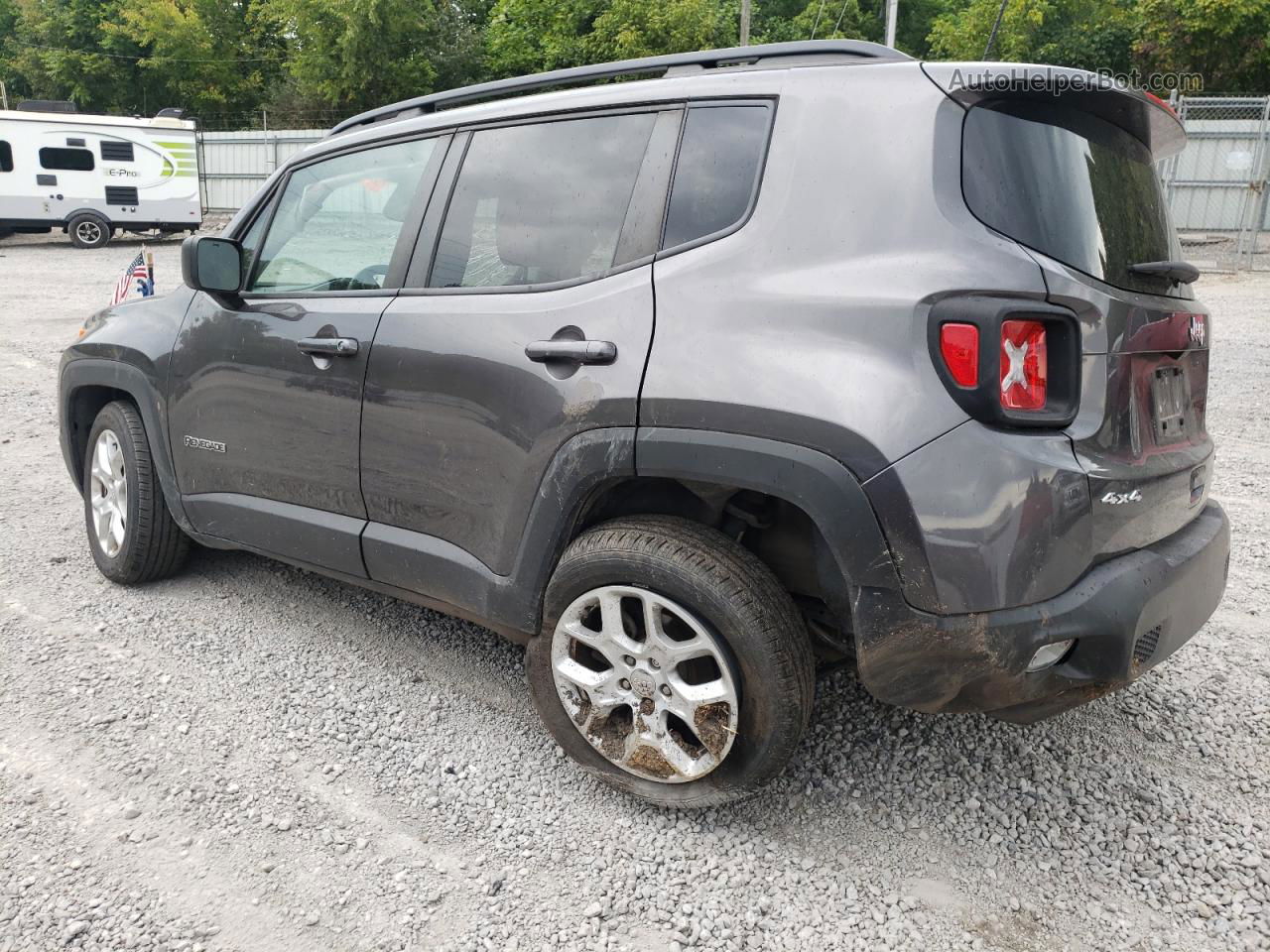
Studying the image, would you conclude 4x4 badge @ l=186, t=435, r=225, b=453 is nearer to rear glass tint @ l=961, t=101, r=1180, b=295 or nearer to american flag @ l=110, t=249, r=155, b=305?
rear glass tint @ l=961, t=101, r=1180, b=295

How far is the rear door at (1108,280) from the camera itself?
7.29ft

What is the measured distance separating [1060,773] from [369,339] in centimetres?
237

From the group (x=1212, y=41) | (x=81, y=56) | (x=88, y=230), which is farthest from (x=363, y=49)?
(x=1212, y=41)

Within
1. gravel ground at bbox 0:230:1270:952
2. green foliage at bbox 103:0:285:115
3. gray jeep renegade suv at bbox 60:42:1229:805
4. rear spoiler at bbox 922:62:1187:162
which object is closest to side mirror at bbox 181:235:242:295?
gray jeep renegade suv at bbox 60:42:1229:805

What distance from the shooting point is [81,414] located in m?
4.43

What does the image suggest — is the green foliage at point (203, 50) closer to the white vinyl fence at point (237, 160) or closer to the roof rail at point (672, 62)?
the white vinyl fence at point (237, 160)

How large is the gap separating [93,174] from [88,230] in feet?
4.30

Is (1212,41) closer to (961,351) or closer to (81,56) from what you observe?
(961,351)

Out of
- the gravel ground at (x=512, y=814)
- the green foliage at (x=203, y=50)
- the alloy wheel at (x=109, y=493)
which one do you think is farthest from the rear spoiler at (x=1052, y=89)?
the green foliage at (x=203, y=50)

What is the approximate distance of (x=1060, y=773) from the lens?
A: 2.85 meters

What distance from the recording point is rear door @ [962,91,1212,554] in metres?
2.22

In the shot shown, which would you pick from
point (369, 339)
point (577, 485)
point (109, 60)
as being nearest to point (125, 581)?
point (369, 339)

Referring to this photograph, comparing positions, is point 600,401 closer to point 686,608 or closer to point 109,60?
point 686,608

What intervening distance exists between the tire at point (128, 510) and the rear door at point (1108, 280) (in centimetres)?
328
